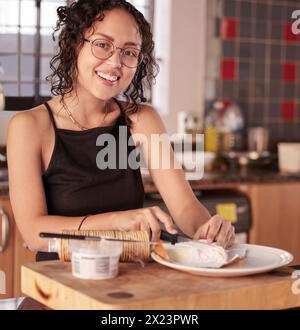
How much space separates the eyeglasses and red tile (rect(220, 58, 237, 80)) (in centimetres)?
250

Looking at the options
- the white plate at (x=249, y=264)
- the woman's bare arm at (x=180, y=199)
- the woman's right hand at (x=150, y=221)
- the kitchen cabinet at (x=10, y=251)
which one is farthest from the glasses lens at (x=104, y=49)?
the kitchen cabinet at (x=10, y=251)

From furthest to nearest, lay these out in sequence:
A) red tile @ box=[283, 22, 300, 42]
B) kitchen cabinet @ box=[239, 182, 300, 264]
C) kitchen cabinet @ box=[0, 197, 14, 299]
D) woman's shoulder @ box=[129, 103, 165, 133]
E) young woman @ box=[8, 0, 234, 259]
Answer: red tile @ box=[283, 22, 300, 42] < kitchen cabinet @ box=[239, 182, 300, 264] < kitchen cabinet @ box=[0, 197, 14, 299] < woman's shoulder @ box=[129, 103, 165, 133] < young woman @ box=[8, 0, 234, 259]

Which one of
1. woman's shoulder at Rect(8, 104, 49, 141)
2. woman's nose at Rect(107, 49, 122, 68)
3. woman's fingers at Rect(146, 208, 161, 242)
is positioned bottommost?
woman's fingers at Rect(146, 208, 161, 242)

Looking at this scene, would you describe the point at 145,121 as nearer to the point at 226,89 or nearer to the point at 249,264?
the point at 249,264

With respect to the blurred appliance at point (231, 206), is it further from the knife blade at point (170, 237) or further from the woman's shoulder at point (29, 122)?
the knife blade at point (170, 237)

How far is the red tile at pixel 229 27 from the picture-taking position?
441cm

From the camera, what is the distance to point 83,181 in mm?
2121

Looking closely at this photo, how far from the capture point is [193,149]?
4.23 meters

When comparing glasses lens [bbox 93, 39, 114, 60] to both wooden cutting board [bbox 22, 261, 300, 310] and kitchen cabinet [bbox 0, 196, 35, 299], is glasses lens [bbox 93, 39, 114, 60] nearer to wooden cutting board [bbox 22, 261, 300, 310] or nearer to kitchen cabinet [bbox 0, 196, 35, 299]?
wooden cutting board [bbox 22, 261, 300, 310]

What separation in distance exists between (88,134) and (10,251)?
1.18m

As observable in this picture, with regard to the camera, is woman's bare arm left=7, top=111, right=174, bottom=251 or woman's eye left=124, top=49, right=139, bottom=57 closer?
woman's bare arm left=7, top=111, right=174, bottom=251

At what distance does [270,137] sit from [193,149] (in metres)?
0.68

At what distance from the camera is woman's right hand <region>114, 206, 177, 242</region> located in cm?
171

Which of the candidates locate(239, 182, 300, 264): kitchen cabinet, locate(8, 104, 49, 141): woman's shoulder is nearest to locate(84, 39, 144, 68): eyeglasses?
locate(8, 104, 49, 141): woman's shoulder
